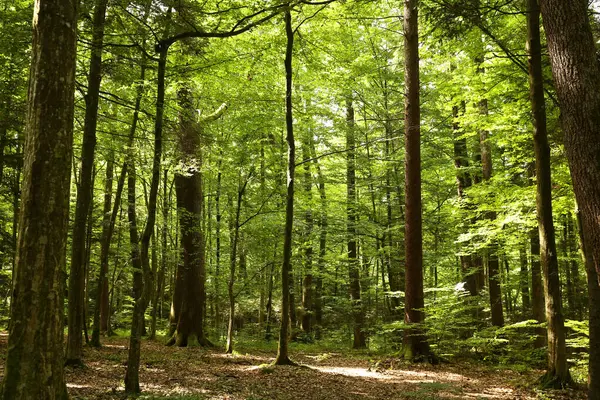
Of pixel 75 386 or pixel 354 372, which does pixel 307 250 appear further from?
pixel 75 386

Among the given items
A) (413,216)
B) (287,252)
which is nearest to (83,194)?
(287,252)

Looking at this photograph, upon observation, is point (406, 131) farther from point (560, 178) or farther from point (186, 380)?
point (186, 380)

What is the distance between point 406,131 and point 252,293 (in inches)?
570

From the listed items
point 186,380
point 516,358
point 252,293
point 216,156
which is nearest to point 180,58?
point 216,156

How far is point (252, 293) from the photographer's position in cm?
2367

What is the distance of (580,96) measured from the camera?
4.70m

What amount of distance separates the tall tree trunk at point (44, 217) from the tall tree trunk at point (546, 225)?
7.84 m

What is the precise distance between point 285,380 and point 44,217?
6514mm

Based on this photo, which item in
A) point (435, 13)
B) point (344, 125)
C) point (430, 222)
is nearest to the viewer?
point (435, 13)

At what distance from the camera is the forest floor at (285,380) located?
732 cm

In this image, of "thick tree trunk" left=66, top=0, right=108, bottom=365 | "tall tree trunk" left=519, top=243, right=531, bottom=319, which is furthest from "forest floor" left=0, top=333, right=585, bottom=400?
"tall tree trunk" left=519, top=243, right=531, bottom=319

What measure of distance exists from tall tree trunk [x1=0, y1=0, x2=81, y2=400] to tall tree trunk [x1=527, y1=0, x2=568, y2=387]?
309 inches

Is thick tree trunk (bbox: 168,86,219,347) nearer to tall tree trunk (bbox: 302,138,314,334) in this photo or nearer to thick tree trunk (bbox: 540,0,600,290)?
tall tree trunk (bbox: 302,138,314,334)

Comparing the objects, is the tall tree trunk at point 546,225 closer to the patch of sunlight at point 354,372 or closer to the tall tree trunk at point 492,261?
the patch of sunlight at point 354,372
